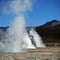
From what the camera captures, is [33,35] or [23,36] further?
[33,35]

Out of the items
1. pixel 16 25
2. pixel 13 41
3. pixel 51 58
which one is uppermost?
pixel 16 25

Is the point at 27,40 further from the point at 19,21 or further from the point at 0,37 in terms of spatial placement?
the point at 0,37

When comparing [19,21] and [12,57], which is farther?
[19,21]

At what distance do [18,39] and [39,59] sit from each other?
12.5m

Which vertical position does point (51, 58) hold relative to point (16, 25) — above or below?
below

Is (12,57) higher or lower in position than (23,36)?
lower

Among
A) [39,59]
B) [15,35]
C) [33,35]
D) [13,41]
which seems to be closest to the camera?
[39,59]

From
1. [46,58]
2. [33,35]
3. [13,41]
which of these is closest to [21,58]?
[46,58]

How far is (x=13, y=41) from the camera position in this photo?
22281mm

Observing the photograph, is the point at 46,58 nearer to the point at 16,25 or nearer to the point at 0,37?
the point at 16,25

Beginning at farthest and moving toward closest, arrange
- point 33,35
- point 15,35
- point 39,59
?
point 33,35, point 15,35, point 39,59

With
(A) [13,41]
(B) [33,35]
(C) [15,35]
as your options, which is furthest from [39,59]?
(B) [33,35]

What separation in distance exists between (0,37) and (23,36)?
22.4 ft

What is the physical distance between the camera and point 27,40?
2503 centimetres
